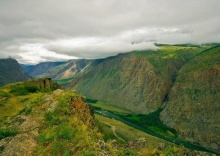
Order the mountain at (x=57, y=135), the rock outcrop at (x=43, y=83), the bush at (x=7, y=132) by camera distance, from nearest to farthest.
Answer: the mountain at (x=57, y=135), the bush at (x=7, y=132), the rock outcrop at (x=43, y=83)

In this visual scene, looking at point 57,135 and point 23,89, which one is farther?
point 23,89

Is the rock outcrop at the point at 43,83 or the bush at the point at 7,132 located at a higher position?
the rock outcrop at the point at 43,83

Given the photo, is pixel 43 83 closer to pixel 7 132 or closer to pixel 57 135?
pixel 7 132

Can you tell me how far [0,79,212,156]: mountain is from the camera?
39.8 meters

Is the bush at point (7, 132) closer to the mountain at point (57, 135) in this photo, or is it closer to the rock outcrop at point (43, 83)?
the mountain at point (57, 135)

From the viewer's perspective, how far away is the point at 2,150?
4659cm

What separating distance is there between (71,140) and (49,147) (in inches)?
156

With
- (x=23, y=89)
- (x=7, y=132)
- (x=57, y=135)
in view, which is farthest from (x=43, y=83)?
(x=57, y=135)

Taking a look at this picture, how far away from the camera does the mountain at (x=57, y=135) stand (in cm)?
3981

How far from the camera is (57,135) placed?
47.0 meters

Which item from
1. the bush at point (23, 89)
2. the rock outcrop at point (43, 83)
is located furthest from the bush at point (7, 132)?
the rock outcrop at point (43, 83)

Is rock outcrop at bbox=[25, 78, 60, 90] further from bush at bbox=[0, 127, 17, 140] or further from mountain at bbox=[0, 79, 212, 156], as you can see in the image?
bush at bbox=[0, 127, 17, 140]

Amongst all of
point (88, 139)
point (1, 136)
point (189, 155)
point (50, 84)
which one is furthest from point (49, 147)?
point (50, 84)

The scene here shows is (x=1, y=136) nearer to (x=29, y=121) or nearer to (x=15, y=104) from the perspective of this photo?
(x=29, y=121)
